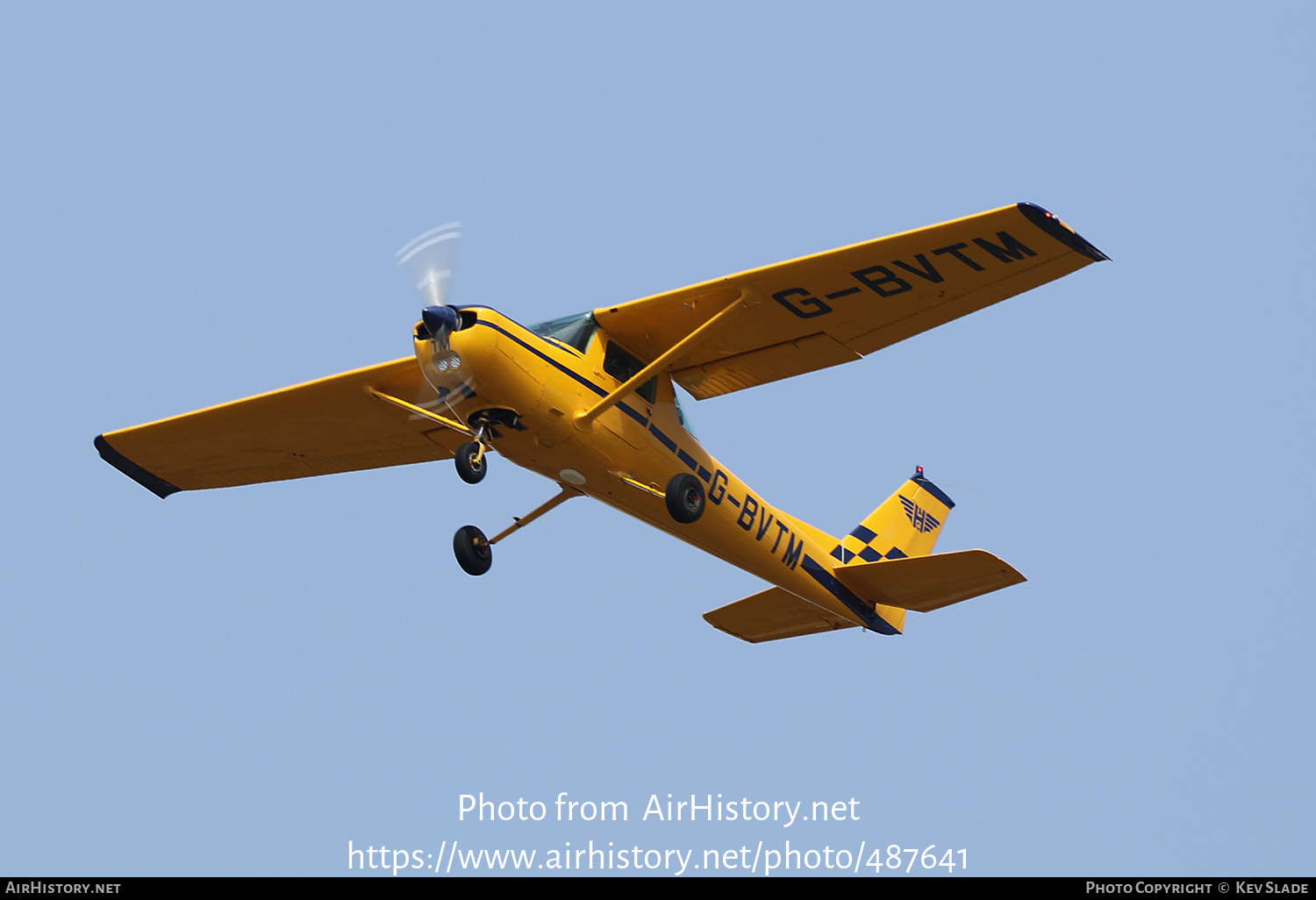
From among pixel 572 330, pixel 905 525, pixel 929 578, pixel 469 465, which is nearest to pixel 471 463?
pixel 469 465

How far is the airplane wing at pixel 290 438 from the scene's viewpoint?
14898 millimetres

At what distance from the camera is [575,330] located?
13930 millimetres

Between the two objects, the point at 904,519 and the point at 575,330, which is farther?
the point at 904,519

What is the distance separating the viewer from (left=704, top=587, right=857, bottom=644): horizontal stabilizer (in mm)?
17031

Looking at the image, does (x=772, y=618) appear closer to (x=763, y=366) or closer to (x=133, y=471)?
(x=763, y=366)

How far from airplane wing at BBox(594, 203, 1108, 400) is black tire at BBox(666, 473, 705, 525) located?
48.4 inches

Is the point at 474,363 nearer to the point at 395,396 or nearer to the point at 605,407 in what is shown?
the point at 605,407

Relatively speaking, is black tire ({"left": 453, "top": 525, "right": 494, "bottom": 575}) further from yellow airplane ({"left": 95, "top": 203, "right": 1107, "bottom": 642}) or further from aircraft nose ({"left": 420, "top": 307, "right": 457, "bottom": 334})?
aircraft nose ({"left": 420, "top": 307, "right": 457, "bottom": 334})

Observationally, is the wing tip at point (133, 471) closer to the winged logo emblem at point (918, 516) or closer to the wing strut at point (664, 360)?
the wing strut at point (664, 360)

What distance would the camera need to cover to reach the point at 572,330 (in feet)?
45.7

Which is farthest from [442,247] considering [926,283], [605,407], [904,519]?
[904,519]

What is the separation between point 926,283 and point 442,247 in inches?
168

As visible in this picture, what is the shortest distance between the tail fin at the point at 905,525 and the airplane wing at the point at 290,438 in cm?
515

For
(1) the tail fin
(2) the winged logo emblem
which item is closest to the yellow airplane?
(1) the tail fin
